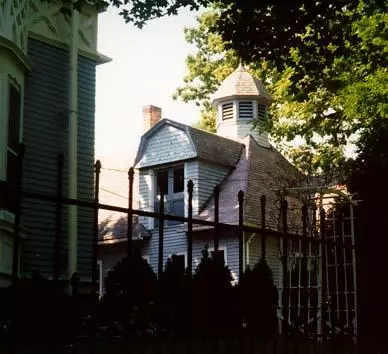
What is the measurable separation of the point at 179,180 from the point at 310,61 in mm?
15249

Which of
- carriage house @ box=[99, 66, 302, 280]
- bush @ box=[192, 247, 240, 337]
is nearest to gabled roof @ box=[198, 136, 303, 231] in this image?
carriage house @ box=[99, 66, 302, 280]

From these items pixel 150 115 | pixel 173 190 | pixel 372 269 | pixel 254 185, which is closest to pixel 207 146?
pixel 173 190

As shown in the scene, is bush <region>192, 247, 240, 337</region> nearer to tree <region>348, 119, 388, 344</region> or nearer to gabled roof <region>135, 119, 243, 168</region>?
tree <region>348, 119, 388, 344</region>

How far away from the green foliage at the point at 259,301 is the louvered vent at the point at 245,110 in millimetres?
25142

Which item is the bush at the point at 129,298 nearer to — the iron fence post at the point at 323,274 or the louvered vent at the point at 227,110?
the iron fence post at the point at 323,274

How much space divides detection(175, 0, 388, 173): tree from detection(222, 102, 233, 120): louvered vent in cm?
243

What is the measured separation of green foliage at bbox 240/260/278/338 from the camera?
605 cm

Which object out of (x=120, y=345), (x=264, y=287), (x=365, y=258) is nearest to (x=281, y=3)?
(x=365, y=258)

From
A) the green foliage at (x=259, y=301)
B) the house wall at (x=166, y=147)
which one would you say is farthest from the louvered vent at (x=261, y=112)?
the green foliage at (x=259, y=301)

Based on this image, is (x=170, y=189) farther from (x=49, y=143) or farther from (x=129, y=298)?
(x=129, y=298)

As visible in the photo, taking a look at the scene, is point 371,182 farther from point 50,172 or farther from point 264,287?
point 264,287

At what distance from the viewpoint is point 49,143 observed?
13008mm

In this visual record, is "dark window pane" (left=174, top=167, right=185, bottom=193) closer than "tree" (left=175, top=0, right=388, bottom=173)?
No

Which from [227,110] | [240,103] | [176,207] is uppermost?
[240,103]
